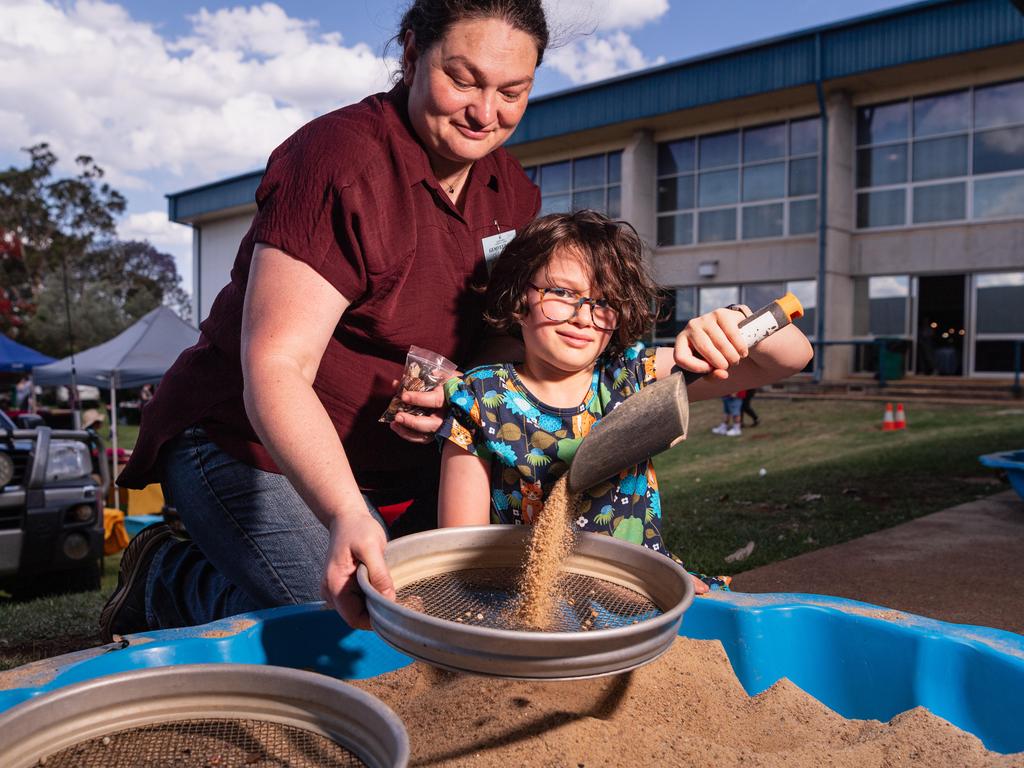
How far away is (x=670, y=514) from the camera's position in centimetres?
554

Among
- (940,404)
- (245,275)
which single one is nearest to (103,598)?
(245,275)

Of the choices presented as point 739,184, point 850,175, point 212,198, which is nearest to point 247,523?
point 850,175

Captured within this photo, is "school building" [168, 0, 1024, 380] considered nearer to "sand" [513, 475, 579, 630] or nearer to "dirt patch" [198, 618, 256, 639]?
"sand" [513, 475, 579, 630]

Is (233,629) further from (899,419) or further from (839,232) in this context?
(839,232)

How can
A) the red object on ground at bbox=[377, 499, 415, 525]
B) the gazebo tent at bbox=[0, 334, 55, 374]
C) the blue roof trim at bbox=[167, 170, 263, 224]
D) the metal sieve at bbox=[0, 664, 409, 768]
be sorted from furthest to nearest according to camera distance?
the blue roof trim at bbox=[167, 170, 263, 224] < the gazebo tent at bbox=[0, 334, 55, 374] < the red object on ground at bbox=[377, 499, 415, 525] < the metal sieve at bbox=[0, 664, 409, 768]

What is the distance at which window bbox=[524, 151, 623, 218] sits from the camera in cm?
1736

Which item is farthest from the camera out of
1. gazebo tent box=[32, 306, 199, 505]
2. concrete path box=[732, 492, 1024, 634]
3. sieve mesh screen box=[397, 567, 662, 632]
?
gazebo tent box=[32, 306, 199, 505]

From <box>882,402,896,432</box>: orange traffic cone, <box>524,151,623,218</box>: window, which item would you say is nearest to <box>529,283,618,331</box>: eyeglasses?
<box>882,402,896,432</box>: orange traffic cone

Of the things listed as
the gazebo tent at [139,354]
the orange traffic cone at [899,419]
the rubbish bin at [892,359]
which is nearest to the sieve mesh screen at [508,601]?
the orange traffic cone at [899,419]

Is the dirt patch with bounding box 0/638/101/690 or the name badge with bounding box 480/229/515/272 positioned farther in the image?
the name badge with bounding box 480/229/515/272

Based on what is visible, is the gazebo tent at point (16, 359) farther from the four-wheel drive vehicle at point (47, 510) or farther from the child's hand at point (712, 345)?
the child's hand at point (712, 345)

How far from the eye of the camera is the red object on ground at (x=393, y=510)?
2.30 m

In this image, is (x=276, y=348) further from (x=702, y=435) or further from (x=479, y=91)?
(x=702, y=435)

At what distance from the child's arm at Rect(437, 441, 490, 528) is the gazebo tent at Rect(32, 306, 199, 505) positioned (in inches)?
399
